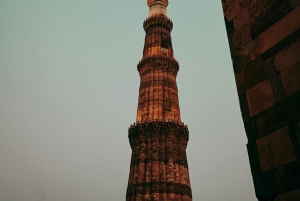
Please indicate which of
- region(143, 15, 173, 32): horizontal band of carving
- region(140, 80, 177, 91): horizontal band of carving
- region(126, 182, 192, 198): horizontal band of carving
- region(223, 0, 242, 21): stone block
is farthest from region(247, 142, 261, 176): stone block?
region(143, 15, 173, 32): horizontal band of carving

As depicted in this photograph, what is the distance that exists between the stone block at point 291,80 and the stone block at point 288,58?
67mm

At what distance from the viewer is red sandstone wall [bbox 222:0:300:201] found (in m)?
3.08

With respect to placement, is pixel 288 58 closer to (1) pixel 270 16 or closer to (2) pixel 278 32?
(2) pixel 278 32

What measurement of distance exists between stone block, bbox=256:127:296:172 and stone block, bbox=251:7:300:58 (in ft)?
3.77

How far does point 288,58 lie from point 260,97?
1.83 feet

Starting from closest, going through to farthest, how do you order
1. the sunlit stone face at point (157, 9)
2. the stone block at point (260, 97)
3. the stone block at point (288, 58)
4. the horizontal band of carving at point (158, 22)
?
the stone block at point (288, 58), the stone block at point (260, 97), the horizontal band of carving at point (158, 22), the sunlit stone face at point (157, 9)

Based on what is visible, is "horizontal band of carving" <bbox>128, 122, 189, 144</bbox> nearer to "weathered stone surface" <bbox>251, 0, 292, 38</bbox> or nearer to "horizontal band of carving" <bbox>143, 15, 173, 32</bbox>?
"horizontal band of carving" <bbox>143, 15, 173, 32</bbox>

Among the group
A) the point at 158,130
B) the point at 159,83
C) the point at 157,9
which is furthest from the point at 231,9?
the point at 157,9

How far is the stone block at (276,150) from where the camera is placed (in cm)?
308

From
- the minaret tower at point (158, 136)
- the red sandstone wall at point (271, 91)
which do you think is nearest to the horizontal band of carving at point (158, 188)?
the minaret tower at point (158, 136)

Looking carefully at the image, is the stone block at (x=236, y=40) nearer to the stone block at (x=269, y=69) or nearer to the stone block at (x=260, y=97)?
the stone block at (x=269, y=69)

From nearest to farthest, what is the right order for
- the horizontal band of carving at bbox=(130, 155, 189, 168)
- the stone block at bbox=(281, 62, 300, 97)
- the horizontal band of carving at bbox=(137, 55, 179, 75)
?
the stone block at bbox=(281, 62, 300, 97) → the horizontal band of carving at bbox=(130, 155, 189, 168) → the horizontal band of carving at bbox=(137, 55, 179, 75)

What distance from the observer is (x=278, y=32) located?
11.9 ft

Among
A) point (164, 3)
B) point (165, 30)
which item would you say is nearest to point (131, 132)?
point (165, 30)
